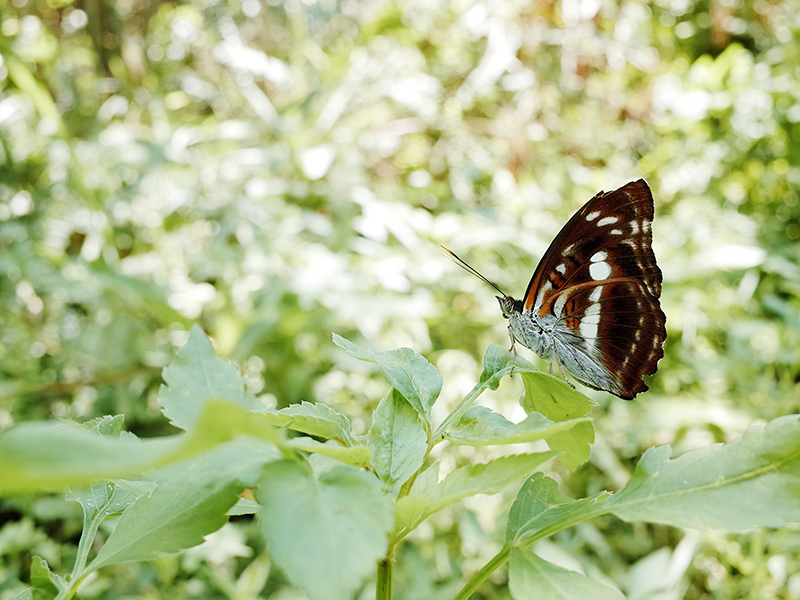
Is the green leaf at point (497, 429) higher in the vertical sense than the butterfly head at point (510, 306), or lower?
higher

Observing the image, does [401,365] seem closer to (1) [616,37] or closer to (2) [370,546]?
(2) [370,546]

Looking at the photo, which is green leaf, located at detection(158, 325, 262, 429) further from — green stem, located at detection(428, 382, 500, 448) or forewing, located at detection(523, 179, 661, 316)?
forewing, located at detection(523, 179, 661, 316)

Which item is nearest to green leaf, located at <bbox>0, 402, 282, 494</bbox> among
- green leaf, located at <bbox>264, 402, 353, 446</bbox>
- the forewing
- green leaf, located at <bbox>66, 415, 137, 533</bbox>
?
green leaf, located at <bbox>264, 402, 353, 446</bbox>

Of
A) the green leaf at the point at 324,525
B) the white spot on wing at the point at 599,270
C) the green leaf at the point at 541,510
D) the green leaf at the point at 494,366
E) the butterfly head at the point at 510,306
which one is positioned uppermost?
the green leaf at the point at 324,525

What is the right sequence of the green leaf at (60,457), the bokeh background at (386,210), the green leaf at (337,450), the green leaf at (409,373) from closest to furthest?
1. the green leaf at (60,457)
2. the green leaf at (337,450)
3. the green leaf at (409,373)
4. the bokeh background at (386,210)

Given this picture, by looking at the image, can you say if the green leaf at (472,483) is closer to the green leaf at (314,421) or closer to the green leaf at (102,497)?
the green leaf at (314,421)

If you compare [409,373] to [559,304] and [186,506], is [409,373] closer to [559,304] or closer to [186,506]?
[186,506]

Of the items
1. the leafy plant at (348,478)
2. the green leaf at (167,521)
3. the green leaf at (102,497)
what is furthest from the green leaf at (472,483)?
the green leaf at (102,497)
